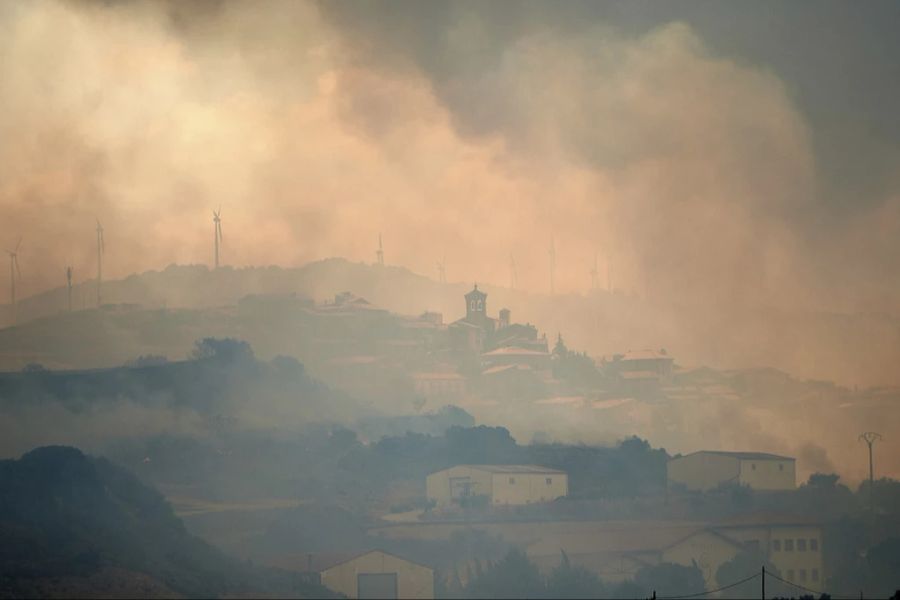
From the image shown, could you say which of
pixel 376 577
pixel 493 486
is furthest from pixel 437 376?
pixel 376 577

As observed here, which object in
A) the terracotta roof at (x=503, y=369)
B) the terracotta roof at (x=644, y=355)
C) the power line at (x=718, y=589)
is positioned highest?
the terracotta roof at (x=644, y=355)

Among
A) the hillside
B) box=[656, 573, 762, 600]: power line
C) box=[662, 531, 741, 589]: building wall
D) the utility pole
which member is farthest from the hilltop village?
the hillside

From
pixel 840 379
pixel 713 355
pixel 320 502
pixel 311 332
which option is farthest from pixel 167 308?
pixel 840 379

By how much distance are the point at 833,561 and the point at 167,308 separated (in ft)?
99.1

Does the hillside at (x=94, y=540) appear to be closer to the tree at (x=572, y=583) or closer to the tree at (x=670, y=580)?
the tree at (x=572, y=583)

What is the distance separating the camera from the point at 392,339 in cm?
7325

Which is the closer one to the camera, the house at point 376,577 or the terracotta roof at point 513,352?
the house at point 376,577

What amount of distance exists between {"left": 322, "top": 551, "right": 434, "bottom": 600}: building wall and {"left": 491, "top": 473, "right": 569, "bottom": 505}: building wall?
9212 mm

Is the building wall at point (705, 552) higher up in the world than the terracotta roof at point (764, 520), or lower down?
lower down

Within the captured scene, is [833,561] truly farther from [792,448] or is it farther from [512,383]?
[512,383]

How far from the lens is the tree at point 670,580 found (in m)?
50.3

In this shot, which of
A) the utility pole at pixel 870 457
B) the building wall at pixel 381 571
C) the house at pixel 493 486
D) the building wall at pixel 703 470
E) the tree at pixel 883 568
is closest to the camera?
the building wall at pixel 381 571

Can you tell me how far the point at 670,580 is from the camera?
50.9m

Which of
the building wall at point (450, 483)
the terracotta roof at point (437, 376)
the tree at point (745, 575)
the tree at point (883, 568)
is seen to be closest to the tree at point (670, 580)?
the tree at point (745, 575)
